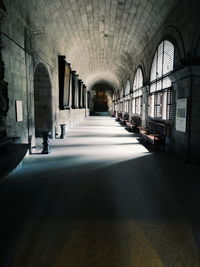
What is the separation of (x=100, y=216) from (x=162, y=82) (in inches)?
281

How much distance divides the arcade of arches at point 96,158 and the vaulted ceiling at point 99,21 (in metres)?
0.06

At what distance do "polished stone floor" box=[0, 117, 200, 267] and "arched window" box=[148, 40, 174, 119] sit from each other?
3756 mm

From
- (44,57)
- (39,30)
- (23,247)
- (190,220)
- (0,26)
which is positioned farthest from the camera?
(44,57)

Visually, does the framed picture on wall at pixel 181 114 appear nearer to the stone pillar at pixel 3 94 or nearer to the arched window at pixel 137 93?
the stone pillar at pixel 3 94

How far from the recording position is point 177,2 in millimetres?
6496

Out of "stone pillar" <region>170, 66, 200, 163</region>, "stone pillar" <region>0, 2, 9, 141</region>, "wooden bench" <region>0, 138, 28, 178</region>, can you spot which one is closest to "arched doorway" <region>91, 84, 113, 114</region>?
"stone pillar" <region>170, 66, 200, 163</region>

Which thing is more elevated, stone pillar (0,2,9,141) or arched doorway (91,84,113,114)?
arched doorway (91,84,113,114)

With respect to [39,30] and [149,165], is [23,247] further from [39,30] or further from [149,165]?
[39,30]

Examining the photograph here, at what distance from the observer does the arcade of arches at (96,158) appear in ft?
7.33

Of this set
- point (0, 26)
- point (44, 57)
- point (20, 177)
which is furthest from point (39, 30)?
point (20, 177)

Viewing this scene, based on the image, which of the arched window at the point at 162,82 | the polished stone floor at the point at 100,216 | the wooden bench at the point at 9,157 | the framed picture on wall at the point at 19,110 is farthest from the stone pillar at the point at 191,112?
the framed picture on wall at the point at 19,110

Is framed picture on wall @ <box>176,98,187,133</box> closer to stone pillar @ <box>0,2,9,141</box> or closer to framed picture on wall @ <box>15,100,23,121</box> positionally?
framed picture on wall @ <box>15,100,23,121</box>

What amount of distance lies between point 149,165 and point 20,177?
309 cm

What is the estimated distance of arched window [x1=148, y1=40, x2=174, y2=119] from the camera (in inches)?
308
